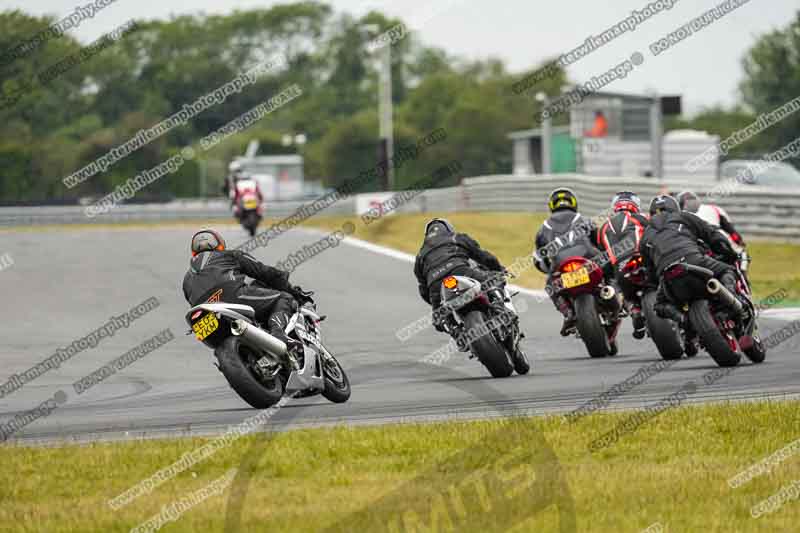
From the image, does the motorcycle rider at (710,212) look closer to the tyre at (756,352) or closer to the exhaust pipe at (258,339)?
the tyre at (756,352)

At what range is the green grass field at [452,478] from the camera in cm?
736

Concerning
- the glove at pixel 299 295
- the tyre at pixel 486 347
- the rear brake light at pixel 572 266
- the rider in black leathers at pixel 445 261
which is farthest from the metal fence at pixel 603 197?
the glove at pixel 299 295

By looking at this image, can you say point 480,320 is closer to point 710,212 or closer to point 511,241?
point 710,212

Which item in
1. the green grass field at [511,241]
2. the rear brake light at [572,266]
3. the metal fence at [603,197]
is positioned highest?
the rear brake light at [572,266]

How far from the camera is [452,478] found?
8211mm

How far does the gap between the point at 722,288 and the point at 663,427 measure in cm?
350

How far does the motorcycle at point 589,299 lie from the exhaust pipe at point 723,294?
1.89 meters

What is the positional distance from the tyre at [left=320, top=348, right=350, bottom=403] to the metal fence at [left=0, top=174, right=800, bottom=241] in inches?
730

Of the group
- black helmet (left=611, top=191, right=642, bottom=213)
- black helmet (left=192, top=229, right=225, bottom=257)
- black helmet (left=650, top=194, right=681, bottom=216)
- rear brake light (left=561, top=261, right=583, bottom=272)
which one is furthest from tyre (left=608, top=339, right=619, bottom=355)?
black helmet (left=192, top=229, right=225, bottom=257)

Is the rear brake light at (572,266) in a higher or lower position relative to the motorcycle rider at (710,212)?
lower

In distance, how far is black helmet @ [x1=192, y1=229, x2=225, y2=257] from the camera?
12.0m

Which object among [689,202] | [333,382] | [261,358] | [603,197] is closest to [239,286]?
[261,358]

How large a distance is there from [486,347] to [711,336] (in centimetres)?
193

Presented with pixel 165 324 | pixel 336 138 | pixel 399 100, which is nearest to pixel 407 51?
pixel 399 100
